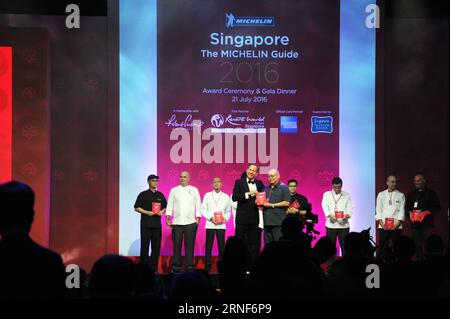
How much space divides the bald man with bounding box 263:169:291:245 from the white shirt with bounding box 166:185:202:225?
1.25m

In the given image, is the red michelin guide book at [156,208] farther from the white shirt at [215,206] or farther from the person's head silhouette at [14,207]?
the person's head silhouette at [14,207]

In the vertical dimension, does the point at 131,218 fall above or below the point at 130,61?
below

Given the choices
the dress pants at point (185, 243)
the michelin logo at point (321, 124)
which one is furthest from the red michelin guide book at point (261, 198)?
the michelin logo at point (321, 124)

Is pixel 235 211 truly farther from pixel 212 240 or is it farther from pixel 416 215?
pixel 416 215

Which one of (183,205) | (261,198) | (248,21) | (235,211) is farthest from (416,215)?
(248,21)

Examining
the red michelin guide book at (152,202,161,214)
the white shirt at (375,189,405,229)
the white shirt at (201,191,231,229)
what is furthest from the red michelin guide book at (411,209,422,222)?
the red michelin guide book at (152,202,161,214)

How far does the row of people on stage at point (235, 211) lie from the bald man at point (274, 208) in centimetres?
21

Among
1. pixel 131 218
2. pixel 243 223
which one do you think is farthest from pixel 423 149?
pixel 131 218

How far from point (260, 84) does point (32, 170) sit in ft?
12.3

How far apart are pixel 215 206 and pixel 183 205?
498 mm

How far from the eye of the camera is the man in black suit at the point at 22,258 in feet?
8.36

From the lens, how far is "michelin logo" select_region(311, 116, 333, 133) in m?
9.95

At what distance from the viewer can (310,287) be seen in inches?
132
